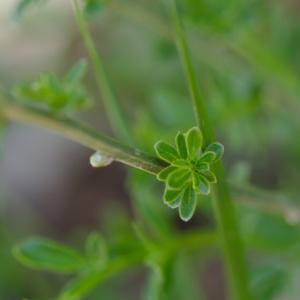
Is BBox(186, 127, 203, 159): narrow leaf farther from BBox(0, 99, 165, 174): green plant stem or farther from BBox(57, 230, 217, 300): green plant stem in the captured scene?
BBox(57, 230, 217, 300): green plant stem

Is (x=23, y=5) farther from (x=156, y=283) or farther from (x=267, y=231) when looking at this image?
(x=267, y=231)

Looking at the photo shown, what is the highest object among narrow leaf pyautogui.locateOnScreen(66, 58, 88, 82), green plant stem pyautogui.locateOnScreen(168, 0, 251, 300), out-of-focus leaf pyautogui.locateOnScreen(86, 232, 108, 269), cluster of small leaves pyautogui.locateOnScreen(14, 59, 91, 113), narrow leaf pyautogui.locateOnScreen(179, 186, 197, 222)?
narrow leaf pyautogui.locateOnScreen(66, 58, 88, 82)

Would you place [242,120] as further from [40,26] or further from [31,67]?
[31,67]

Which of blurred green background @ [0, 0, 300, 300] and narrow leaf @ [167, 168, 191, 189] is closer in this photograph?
narrow leaf @ [167, 168, 191, 189]

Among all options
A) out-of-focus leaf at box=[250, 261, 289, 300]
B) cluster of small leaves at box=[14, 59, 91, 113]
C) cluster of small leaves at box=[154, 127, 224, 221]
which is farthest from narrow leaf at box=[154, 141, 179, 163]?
out-of-focus leaf at box=[250, 261, 289, 300]

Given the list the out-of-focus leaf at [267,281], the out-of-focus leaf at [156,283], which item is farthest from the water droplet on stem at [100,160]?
the out-of-focus leaf at [267,281]

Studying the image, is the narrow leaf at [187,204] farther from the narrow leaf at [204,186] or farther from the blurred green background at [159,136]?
the blurred green background at [159,136]

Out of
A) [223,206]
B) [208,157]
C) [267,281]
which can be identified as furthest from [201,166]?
[267,281]
